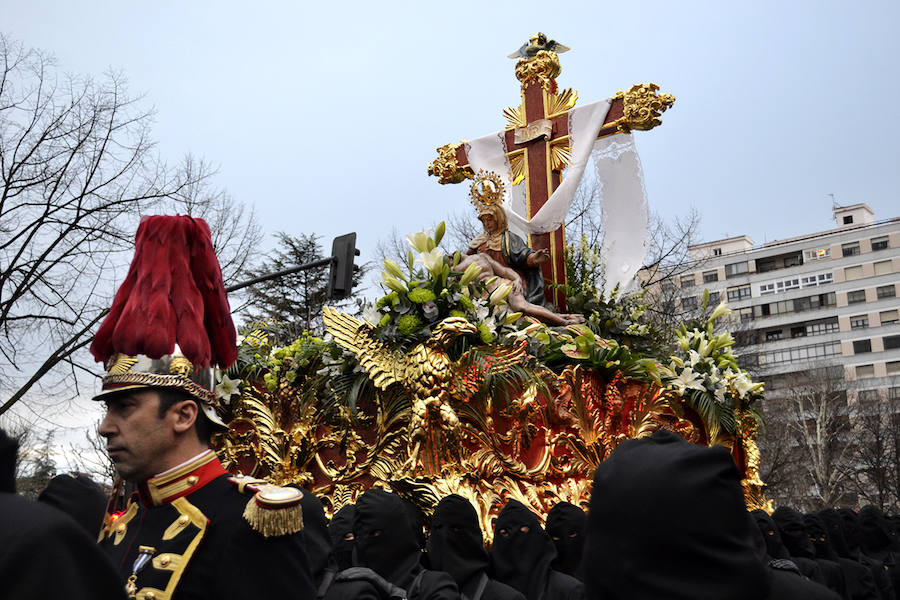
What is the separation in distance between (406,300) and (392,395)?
90 centimetres

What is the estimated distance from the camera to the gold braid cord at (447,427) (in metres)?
7.50

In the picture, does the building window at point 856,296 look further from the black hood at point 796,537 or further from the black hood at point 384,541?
the black hood at point 384,541

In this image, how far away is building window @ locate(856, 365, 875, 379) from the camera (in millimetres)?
58784

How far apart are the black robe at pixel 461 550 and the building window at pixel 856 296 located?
6355 cm

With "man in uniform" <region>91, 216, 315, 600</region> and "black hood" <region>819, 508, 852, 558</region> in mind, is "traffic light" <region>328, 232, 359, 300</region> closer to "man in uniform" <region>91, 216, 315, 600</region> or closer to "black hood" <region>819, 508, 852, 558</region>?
"black hood" <region>819, 508, 852, 558</region>

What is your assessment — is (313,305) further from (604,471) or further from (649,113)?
(604,471)

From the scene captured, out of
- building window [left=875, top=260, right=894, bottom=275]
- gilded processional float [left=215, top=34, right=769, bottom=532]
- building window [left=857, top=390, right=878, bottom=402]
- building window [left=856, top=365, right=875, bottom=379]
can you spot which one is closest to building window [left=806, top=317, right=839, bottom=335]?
building window [left=856, top=365, right=875, bottom=379]

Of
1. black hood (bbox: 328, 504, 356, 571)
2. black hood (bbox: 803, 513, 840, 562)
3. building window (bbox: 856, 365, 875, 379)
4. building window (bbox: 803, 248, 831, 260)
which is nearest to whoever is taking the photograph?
black hood (bbox: 328, 504, 356, 571)

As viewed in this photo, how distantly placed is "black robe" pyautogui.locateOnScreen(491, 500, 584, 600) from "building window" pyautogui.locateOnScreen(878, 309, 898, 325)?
62.0 m

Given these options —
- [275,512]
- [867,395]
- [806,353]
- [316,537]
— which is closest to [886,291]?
[806,353]

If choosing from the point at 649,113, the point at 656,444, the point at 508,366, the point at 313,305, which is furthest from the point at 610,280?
the point at 313,305

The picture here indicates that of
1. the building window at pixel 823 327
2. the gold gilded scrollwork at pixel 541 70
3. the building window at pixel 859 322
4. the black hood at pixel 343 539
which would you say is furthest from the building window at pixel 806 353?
the black hood at pixel 343 539

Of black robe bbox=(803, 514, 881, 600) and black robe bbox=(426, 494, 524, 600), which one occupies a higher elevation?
black robe bbox=(426, 494, 524, 600)

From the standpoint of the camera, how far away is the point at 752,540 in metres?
2.01
